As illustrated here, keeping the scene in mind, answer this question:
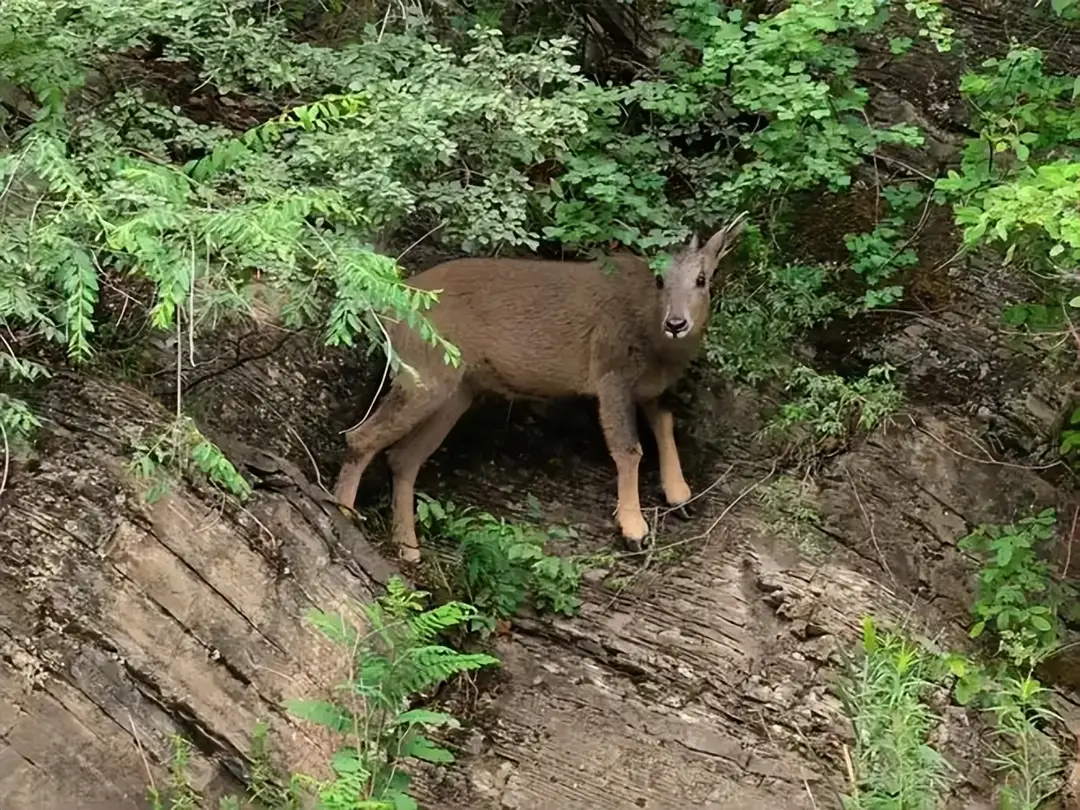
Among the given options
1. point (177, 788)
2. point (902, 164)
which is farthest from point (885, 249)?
point (177, 788)

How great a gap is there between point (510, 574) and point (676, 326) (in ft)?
5.16

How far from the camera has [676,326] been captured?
6.31m

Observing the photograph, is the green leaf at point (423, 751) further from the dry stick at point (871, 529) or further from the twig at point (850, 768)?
the dry stick at point (871, 529)

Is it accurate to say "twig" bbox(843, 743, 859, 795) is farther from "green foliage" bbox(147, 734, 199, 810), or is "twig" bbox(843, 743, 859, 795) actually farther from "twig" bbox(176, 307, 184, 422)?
"twig" bbox(176, 307, 184, 422)

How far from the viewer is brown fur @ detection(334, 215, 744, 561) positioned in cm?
638

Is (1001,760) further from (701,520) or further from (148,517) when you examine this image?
(148,517)

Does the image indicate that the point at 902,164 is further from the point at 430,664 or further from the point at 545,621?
the point at 430,664

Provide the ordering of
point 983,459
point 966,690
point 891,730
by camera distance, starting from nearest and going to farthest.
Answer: point 891,730, point 966,690, point 983,459

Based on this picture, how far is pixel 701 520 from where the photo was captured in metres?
6.61

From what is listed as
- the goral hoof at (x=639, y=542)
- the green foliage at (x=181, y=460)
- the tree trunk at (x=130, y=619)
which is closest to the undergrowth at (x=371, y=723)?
the tree trunk at (x=130, y=619)


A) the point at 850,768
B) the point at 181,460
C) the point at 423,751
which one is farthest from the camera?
the point at 850,768

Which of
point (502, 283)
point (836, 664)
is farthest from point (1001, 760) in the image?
point (502, 283)

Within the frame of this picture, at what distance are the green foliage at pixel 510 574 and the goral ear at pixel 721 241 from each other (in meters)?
1.81

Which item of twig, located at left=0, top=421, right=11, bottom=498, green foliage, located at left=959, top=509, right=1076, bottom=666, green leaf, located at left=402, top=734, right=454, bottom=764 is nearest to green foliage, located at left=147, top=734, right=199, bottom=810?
green leaf, located at left=402, top=734, right=454, bottom=764
